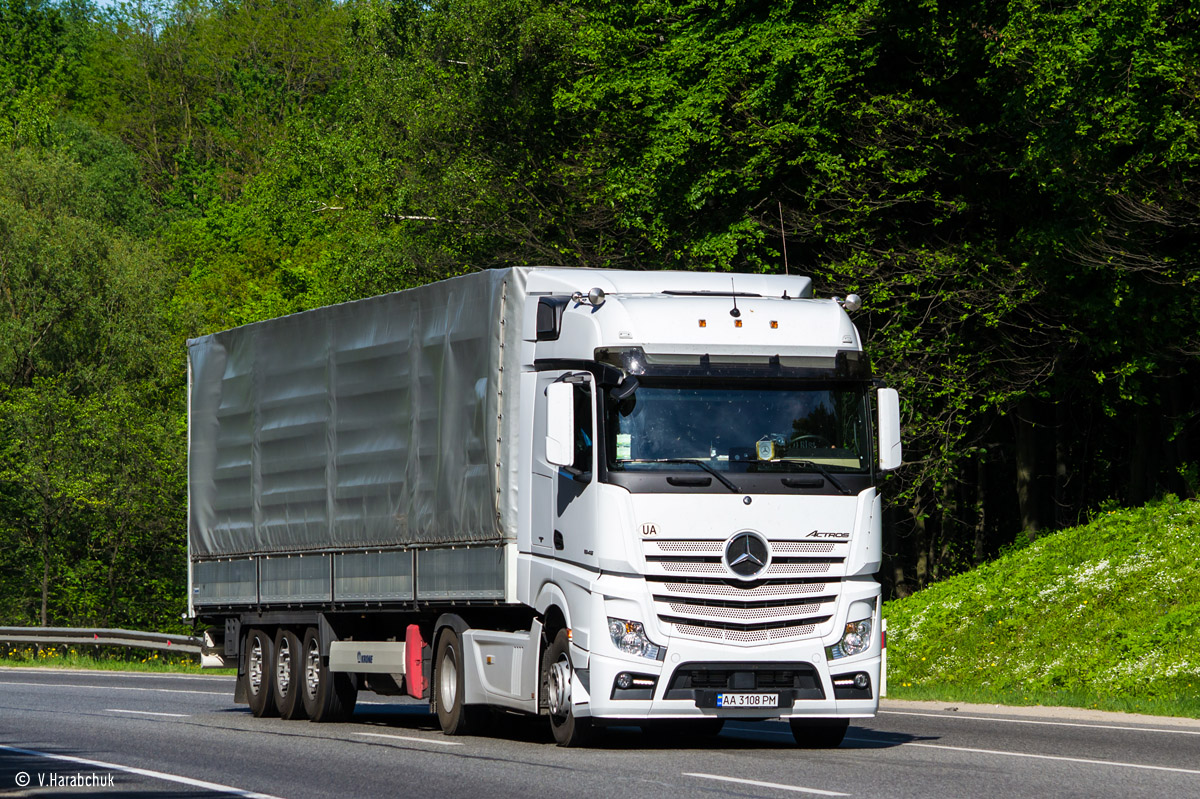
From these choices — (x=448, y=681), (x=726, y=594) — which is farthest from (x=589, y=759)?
(x=448, y=681)

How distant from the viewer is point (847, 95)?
32.5 metres

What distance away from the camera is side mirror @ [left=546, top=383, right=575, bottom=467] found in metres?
13.7

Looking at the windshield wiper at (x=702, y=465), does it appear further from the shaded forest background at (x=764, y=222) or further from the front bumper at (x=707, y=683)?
the shaded forest background at (x=764, y=222)

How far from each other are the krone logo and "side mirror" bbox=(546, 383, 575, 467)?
1455 millimetres

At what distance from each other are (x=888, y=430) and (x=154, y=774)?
20.9 feet

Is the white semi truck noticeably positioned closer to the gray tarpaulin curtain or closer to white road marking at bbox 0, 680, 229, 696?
the gray tarpaulin curtain

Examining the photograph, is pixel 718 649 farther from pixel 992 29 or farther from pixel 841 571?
pixel 992 29

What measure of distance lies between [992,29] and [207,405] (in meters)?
16.0

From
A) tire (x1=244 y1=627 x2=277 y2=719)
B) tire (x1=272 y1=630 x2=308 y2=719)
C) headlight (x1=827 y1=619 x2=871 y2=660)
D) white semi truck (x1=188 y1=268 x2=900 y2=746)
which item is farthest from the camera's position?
tire (x1=244 y1=627 x2=277 y2=719)

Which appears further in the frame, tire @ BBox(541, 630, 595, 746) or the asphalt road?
tire @ BBox(541, 630, 595, 746)

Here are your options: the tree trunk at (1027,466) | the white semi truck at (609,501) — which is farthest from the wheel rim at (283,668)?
the tree trunk at (1027,466)

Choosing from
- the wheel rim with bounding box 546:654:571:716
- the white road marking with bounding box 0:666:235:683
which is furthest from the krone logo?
the white road marking with bounding box 0:666:235:683

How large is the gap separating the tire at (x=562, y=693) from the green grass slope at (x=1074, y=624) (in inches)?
335

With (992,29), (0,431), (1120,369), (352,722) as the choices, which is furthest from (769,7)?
(0,431)
